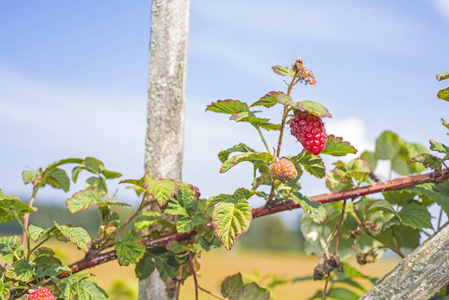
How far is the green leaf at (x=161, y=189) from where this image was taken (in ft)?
3.59

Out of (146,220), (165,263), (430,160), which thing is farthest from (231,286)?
(430,160)

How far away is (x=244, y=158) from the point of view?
3.36 feet

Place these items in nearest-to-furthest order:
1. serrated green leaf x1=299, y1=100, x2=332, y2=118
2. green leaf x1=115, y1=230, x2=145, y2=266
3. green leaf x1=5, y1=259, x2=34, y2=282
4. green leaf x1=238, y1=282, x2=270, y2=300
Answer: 1. serrated green leaf x1=299, y1=100, x2=332, y2=118
2. green leaf x1=5, y1=259, x2=34, y2=282
3. green leaf x1=115, y1=230, x2=145, y2=266
4. green leaf x1=238, y1=282, x2=270, y2=300

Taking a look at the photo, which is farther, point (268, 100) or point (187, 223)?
point (187, 223)

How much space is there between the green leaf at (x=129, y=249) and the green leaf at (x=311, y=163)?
17.9 inches

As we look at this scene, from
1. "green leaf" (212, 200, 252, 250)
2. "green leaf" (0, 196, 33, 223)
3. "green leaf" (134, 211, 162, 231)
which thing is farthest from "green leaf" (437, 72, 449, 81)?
"green leaf" (0, 196, 33, 223)

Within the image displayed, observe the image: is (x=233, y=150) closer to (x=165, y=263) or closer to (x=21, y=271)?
(x=165, y=263)

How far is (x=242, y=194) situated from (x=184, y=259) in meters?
0.29

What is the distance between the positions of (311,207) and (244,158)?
0.80ft

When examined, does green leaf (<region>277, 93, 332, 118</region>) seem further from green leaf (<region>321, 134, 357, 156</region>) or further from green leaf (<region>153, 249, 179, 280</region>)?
green leaf (<region>153, 249, 179, 280</region>)

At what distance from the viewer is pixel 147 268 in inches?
50.6

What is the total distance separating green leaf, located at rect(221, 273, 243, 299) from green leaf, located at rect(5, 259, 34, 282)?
1.70ft

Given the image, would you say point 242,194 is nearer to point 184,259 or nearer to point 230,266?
point 184,259

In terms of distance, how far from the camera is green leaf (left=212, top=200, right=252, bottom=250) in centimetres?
97
